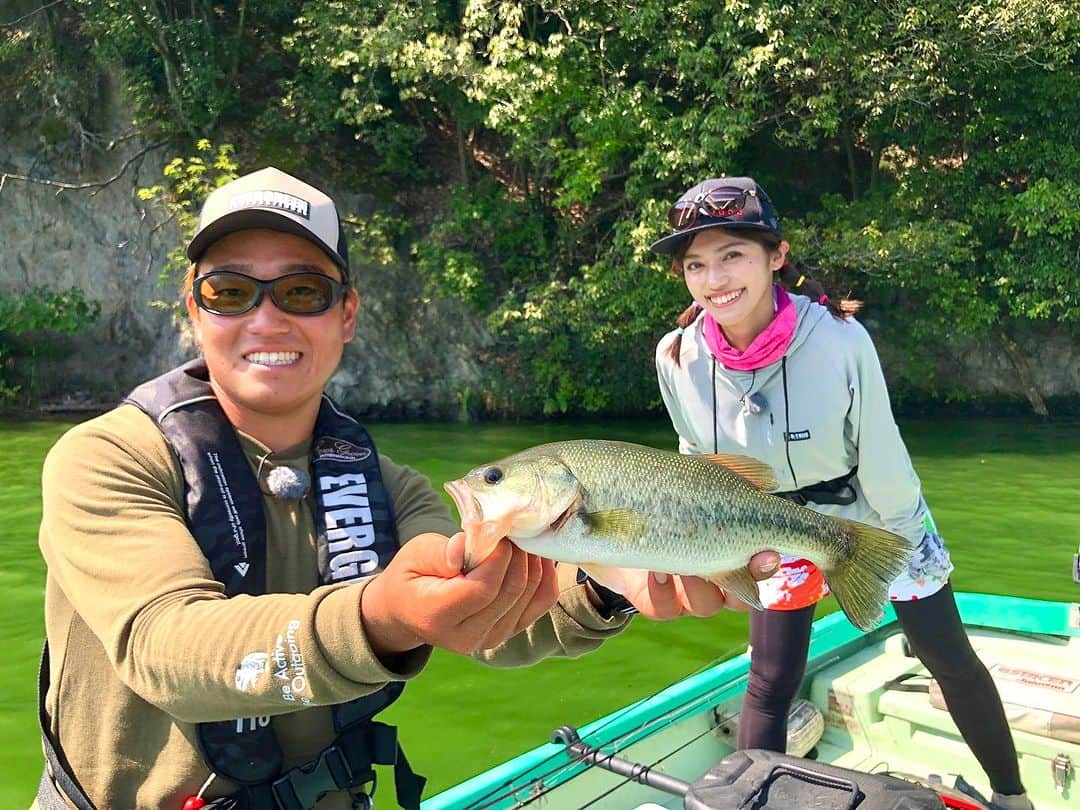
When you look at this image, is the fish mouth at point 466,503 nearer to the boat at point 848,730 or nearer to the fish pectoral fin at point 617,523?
the fish pectoral fin at point 617,523

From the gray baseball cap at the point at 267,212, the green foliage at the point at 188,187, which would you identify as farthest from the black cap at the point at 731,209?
the green foliage at the point at 188,187

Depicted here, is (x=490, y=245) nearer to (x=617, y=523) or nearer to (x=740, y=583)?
(x=740, y=583)

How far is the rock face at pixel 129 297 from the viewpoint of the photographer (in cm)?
2027

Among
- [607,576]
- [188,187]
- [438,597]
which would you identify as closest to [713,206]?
[607,576]

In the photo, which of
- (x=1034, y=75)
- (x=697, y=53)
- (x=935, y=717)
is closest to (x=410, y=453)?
(x=697, y=53)

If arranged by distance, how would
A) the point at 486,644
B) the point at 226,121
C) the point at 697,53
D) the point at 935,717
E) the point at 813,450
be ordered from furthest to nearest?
1. the point at 226,121
2. the point at 697,53
3. the point at 935,717
4. the point at 813,450
5. the point at 486,644

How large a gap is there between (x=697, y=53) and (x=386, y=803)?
1370cm

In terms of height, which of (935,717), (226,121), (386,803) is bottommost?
(386,803)

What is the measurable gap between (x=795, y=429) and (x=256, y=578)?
91.6 inches

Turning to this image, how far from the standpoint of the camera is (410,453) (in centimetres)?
1636

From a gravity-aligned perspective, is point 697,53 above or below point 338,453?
above

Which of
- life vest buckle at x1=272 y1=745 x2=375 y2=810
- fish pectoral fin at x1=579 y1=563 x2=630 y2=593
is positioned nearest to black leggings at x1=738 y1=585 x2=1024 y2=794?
fish pectoral fin at x1=579 y1=563 x2=630 y2=593

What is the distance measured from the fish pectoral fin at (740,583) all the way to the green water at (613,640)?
3.75m

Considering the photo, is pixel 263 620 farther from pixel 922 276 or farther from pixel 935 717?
pixel 922 276
